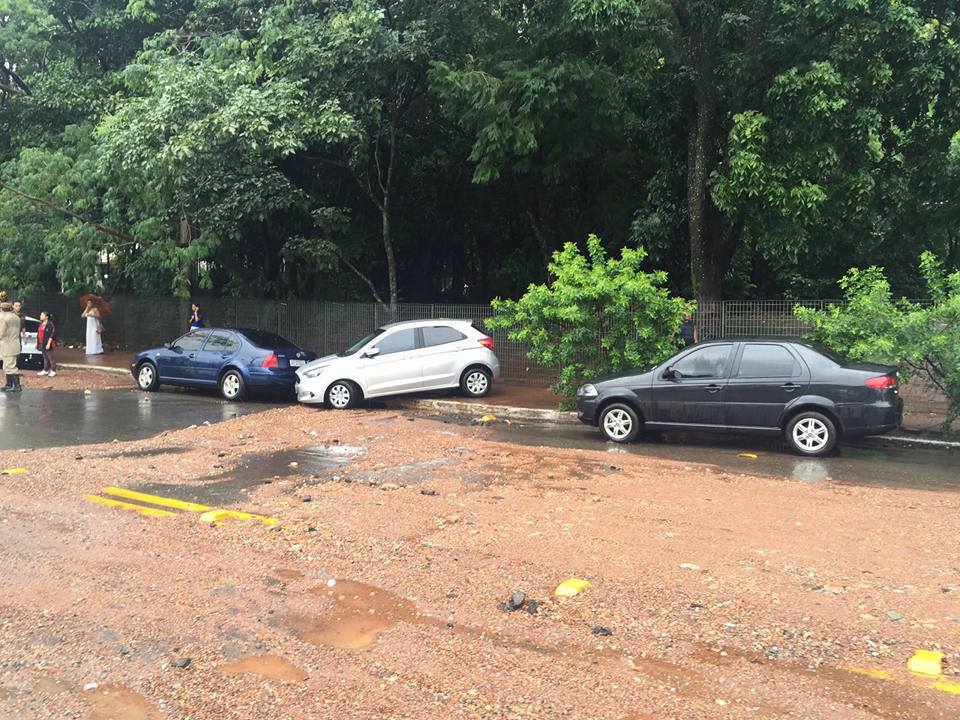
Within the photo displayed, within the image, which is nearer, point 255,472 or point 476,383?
point 255,472

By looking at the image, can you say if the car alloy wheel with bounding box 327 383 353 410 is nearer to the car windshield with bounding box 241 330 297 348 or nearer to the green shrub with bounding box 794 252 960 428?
the car windshield with bounding box 241 330 297 348

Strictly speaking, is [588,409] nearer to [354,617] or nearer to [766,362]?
[766,362]

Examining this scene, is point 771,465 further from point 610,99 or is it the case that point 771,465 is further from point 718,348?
point 610,99

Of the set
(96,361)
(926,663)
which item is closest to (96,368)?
(96,361)

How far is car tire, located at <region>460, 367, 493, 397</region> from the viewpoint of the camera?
16219 millimetres

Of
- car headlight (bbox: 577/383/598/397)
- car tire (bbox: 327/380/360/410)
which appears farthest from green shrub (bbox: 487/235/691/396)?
car tire (bbox: 327/380/360/410)

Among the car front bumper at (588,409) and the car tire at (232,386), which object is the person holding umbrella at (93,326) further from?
the car front bumper at (588,409)

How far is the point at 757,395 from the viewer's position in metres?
10.8

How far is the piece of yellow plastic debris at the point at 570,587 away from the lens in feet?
17.5

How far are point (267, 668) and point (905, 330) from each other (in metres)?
9.77

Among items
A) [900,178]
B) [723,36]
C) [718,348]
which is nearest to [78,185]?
[723,36]

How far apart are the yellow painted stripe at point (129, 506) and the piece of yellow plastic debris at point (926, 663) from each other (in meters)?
5.63

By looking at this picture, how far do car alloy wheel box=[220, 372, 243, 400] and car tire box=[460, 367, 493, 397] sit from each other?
14.3ft

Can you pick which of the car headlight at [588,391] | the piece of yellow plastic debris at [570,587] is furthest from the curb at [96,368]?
the piece of yellow plastic debris at [570,587]
